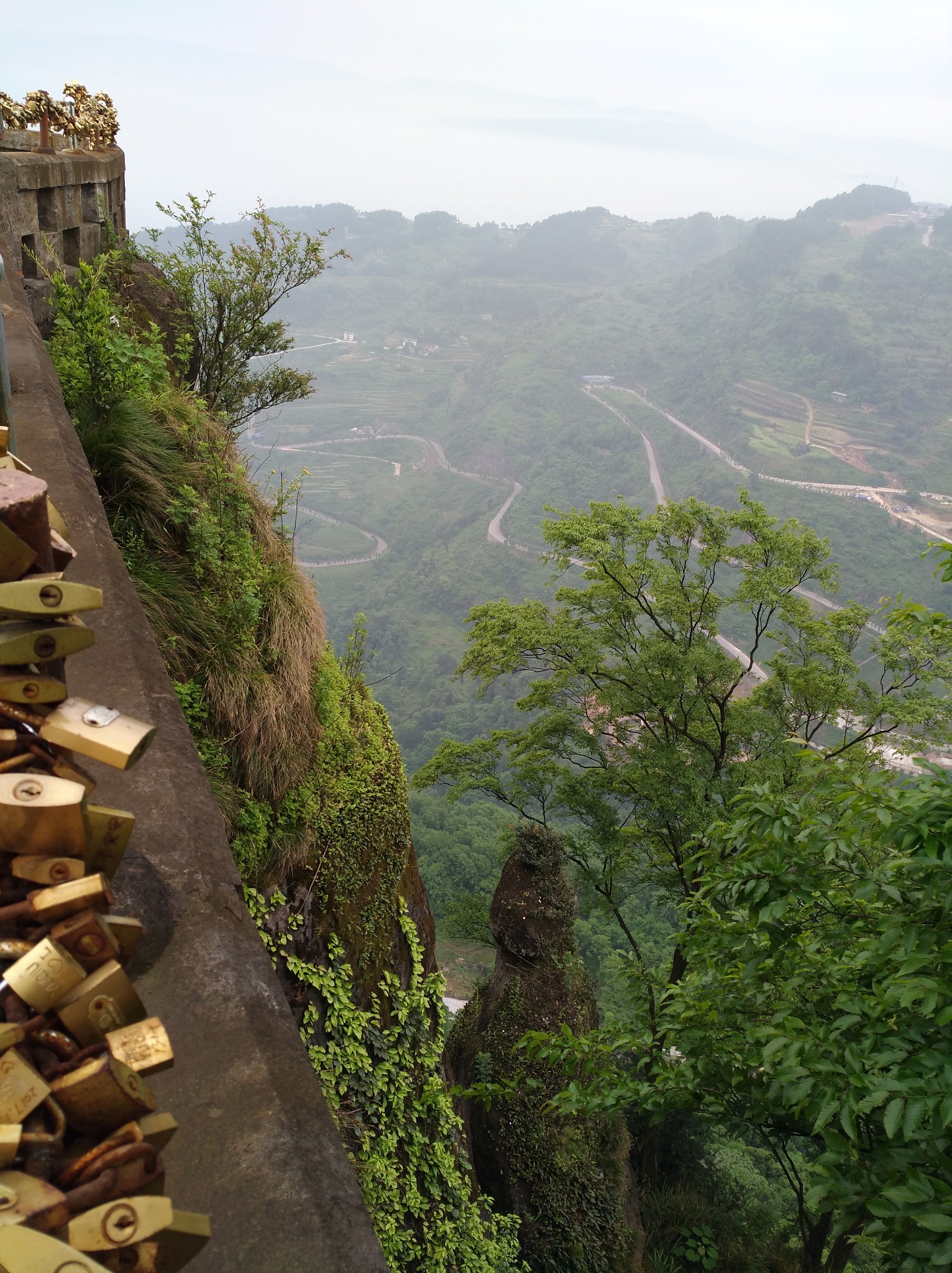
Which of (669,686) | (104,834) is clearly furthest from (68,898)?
(669,686)

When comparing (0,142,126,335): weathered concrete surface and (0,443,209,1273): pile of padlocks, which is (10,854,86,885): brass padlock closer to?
(0,443,209,1273): pile of padlocks

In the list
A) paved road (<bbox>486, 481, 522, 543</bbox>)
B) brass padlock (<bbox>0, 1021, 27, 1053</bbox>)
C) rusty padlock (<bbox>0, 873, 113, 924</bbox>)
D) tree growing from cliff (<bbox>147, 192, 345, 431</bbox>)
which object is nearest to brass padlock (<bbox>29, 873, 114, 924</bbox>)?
rusty padlock (<bbox>0, 873, 113, 924</bbox>)

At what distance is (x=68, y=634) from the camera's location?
1.08 m

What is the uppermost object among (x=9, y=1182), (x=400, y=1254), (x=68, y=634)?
(x=68, y=634)

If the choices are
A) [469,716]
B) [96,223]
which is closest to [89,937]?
[96,223]

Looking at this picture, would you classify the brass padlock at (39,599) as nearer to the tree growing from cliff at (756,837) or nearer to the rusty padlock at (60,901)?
the rusty padlock at (60,901)

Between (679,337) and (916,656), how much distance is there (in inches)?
4589

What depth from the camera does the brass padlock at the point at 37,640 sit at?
1.05 metres

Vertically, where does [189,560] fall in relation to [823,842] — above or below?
above

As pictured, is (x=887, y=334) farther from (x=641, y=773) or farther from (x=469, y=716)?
(x=641, y=773)

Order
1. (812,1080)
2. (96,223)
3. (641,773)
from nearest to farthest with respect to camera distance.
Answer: (812,1080), (96,223), (641,773)

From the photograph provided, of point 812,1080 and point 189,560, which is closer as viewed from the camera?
point 812,1080

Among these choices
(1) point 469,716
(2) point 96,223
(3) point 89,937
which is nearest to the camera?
(3) point 89,937

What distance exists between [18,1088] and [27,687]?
480 millimetres
